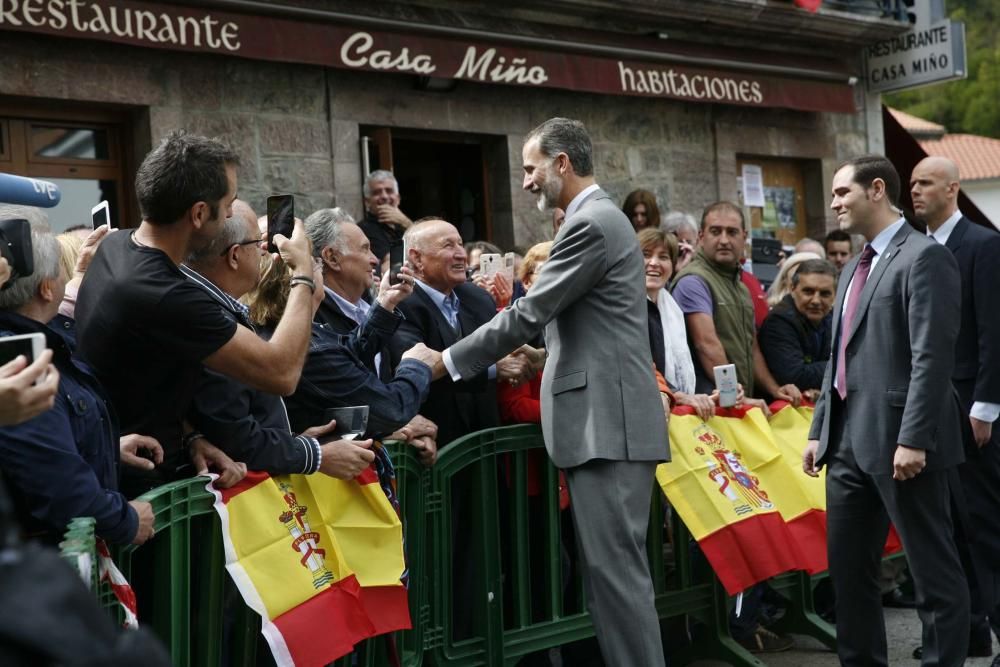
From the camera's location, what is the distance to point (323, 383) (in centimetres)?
465

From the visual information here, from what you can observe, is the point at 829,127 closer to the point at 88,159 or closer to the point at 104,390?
the point at 88,159

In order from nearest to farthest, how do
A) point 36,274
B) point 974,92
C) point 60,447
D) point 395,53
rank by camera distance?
point 60,447 < point 36,274 < point 395,53 < point 974,92

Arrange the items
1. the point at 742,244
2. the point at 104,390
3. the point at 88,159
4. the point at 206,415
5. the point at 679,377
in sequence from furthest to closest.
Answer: the point at 88,159 → the point at 742,244 → the point at 679,377 → the point at 206,415 → the point at 104,390

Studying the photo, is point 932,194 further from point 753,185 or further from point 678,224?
point 753,185

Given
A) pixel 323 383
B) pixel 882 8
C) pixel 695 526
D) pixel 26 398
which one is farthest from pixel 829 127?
pixel 26 398

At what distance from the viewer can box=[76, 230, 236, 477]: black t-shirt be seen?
3637 millimetres

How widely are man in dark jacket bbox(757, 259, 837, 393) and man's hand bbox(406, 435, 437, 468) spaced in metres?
3.05

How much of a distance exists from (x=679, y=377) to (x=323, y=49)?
4.09 metres

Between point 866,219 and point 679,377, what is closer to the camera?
point 866,219

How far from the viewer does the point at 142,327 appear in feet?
12.0

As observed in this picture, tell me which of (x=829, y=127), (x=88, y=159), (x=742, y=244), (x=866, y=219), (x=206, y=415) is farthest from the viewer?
(x=829, y=127)

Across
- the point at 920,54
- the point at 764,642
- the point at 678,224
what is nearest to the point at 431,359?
the point at 764,642

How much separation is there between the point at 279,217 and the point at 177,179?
0.41 m

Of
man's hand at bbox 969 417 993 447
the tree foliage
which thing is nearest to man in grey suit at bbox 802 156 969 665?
man's hand at bbox 969 417 993 447
